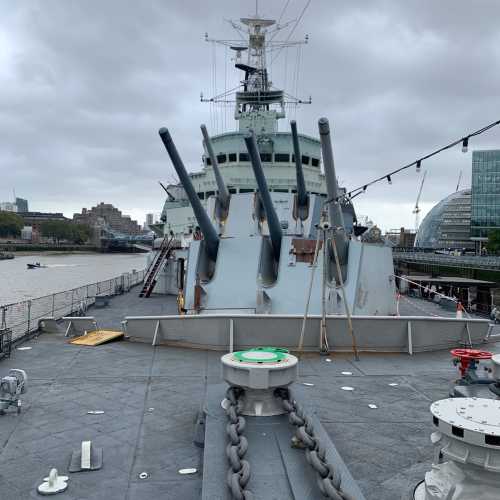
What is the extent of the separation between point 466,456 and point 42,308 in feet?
29.6

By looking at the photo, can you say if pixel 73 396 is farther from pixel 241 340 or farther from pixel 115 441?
pixel 241 340

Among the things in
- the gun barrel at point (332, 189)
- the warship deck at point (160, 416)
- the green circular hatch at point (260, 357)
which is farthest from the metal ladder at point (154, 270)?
the green circular hatch at point (260, 357)

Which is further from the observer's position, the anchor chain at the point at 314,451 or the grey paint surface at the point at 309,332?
the grey paint surface at the point at 309,332

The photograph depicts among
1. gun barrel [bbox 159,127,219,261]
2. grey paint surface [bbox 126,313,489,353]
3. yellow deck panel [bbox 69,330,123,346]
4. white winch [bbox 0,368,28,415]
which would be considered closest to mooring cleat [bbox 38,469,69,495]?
white winch [bbox 0,368,28,415]

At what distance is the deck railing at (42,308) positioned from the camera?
6931mm

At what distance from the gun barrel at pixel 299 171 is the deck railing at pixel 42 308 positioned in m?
4.76

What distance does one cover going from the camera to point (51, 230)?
83.8m

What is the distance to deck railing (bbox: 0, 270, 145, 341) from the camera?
693 cm

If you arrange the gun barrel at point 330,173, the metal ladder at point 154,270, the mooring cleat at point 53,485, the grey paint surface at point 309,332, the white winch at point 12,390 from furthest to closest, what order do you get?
the metal ladder at point 154,270
the gun barrel at point 330,173
the grey paint surface at point 309,332
the white winch at point 12,390
the mooring cleat at point 53,485

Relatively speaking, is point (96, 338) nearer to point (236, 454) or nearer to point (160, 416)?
point (160, 416)

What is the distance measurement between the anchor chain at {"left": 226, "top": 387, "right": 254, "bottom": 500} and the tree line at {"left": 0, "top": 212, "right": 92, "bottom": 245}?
269 feet

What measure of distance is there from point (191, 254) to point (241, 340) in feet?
11.5

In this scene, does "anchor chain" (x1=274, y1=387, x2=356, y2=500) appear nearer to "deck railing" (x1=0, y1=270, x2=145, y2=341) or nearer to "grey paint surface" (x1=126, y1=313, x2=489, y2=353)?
"grey paint surface" (x1=126, y1=313, x2=489, y2=353)

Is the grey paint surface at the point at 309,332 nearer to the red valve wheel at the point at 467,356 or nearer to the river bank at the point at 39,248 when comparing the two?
the red valve wheel at the point at 467,356
